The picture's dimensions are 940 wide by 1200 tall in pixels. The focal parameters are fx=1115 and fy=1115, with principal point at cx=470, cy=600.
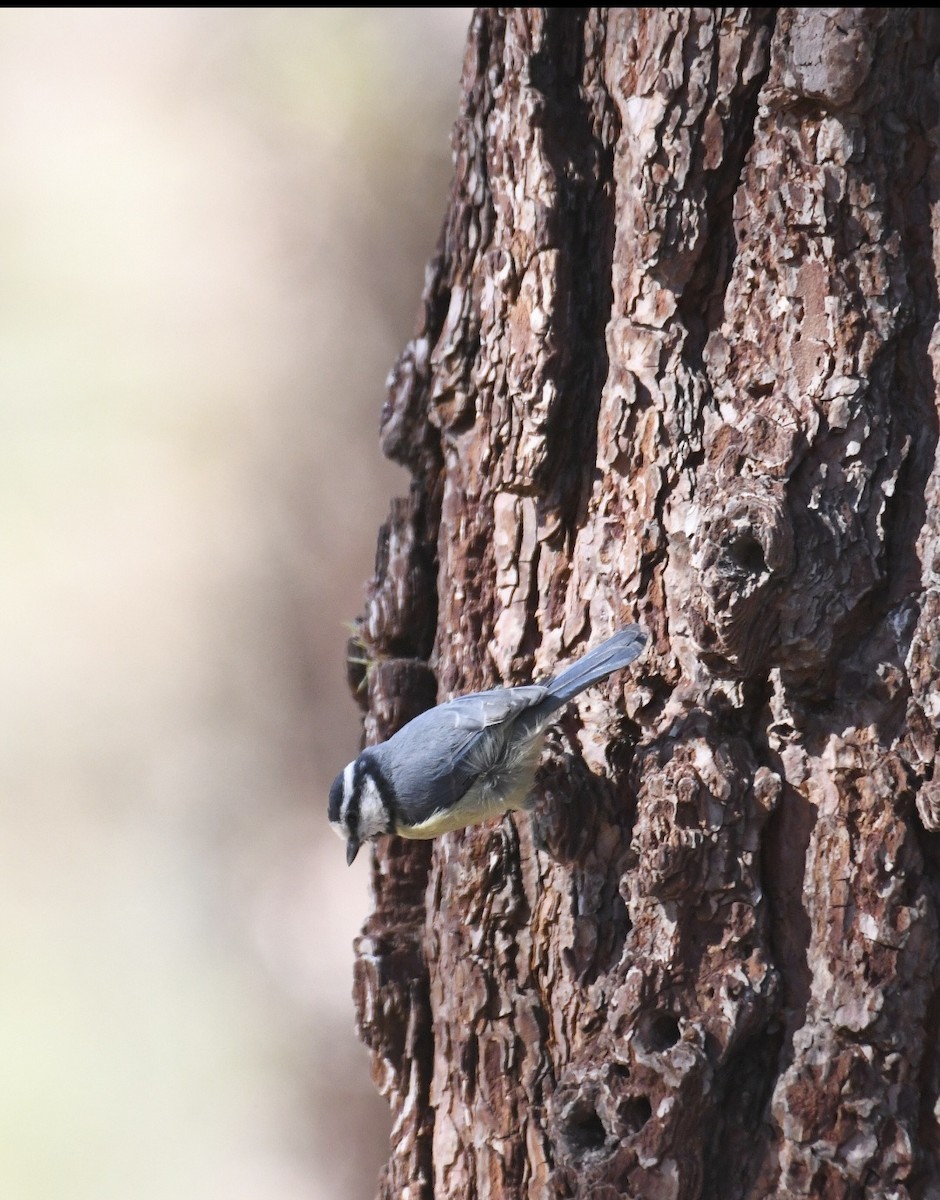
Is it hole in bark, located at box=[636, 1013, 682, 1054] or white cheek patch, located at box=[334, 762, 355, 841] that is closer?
hole in bark, located at box=[636, 1013, 682, 1054]

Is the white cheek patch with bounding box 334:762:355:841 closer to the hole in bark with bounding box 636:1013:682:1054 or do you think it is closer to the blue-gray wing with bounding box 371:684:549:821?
the blue-gray wing with bounding box 371:684:549:821

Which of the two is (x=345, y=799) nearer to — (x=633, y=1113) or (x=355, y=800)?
(x=355, y=800)

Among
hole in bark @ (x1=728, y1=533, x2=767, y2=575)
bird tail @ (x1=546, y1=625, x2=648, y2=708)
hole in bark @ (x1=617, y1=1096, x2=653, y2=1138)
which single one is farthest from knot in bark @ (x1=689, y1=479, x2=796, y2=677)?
hole in bark @ (x1=617, y1=1096, x2=653, y2=1138)

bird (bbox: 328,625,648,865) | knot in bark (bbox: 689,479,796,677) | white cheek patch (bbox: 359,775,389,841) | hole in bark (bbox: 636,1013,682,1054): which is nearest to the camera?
knot in bark (bbox: 689,479,796,677)

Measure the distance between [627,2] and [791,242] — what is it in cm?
45

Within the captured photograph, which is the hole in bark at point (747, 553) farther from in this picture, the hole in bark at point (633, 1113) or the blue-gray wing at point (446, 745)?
the hole in bark at point (633, 1113)

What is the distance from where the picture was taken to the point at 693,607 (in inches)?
58.4

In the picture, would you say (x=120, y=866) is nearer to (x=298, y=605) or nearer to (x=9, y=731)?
(x=9, y=731)

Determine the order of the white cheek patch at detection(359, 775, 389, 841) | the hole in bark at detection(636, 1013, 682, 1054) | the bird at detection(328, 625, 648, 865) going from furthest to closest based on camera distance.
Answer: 1. the white cheek patch at detection(359, 775, 389, 841)
2. the bird at detection(328, 625, 648, 865)
3. the hole in bark at detection(636, 1013, 682, 1054)

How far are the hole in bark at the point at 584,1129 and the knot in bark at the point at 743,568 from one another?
67 cm

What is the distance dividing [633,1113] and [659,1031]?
0.37 feet

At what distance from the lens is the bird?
166 centimetres

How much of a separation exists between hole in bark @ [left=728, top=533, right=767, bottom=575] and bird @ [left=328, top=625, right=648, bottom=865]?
0.24 m

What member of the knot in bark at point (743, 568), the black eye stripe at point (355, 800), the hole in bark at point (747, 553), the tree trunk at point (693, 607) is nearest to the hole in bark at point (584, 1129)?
the tree trunk at point (693, 607)
